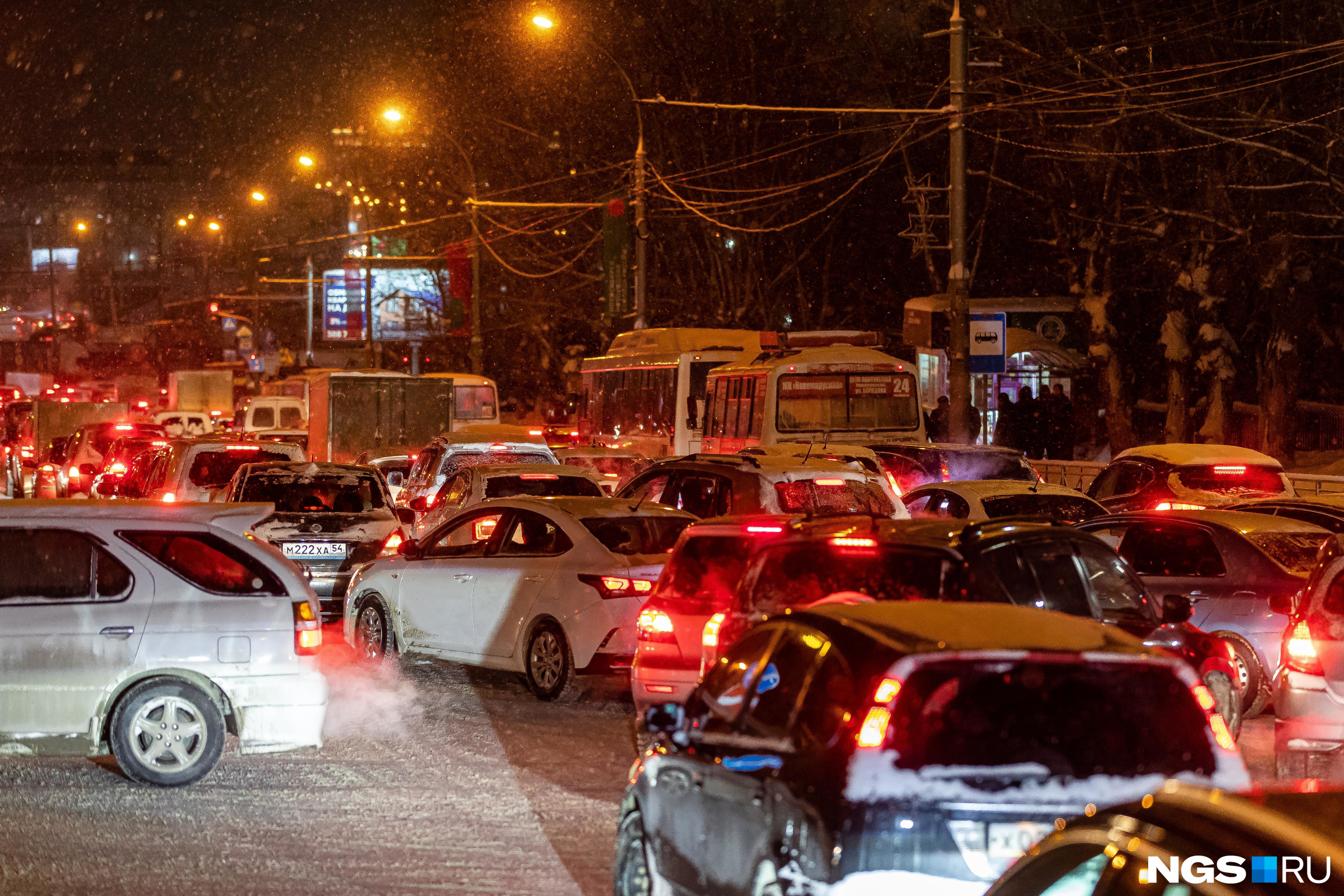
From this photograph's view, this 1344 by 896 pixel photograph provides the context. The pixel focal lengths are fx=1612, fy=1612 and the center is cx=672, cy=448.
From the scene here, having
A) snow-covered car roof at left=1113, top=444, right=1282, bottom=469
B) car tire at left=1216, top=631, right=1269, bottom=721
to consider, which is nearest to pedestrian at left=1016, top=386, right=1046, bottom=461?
snow-covered car roof at left=1113, top=444, right=1282, bottom=469

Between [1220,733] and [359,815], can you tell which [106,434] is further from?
[1220,733]

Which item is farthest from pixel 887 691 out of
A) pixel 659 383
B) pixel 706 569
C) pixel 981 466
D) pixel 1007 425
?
pixel 659 383

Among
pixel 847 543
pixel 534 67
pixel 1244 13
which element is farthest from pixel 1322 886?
pixel 534 67

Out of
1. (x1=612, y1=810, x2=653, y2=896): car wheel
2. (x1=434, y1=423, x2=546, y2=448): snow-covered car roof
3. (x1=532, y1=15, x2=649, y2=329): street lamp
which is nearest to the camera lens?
(x1=612, y1=810, x2=653, y2=896): car wheel

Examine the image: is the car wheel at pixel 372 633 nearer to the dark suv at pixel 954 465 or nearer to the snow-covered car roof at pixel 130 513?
the snow-covered car roof at pixel 130 513

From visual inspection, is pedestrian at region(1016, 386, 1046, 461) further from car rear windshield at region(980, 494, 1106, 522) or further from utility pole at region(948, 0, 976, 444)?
car rear windshield at region(980, 494, 1106, 522)

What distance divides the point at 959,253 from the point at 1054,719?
19.4 meters

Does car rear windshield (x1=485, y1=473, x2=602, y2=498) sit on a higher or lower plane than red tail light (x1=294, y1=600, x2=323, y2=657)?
higher

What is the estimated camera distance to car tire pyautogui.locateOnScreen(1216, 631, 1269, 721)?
11070 mm

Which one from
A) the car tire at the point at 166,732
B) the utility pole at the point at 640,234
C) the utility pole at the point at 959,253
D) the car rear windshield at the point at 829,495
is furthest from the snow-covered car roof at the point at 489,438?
the utility pole at the point at 640,234

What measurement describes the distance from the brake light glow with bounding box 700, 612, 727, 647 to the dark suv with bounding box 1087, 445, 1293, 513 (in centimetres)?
999

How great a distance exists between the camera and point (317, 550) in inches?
610

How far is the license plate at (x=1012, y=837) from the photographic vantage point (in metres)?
4.50

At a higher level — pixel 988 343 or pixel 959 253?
pixel 959 253
